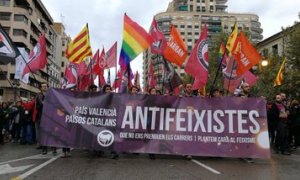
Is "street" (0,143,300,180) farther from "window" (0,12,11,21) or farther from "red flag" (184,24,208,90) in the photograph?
"window" (0,12,11,21)

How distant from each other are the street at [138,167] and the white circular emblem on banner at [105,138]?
0.40m

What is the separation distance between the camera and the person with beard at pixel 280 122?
12820 millimetres

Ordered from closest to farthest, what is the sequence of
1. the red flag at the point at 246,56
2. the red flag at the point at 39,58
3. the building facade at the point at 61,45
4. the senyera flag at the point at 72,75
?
the red flag at the point at 246,56 → the red flag at the point at 39,58 → the senyera flag at the point at 72,75 → the building facade at the point at 61,45

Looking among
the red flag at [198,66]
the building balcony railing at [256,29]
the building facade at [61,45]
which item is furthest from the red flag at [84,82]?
the building balcony railing at [256,29]

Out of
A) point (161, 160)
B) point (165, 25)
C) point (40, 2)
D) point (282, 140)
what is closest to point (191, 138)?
point (161, 160)

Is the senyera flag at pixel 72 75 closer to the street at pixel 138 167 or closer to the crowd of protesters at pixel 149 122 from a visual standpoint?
the crowd of protesters at pixel 149 122

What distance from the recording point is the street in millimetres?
8328

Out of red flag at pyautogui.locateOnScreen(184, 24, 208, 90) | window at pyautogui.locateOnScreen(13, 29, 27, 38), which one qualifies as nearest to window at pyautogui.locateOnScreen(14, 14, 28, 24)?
window at pyautogui.locateOnScreen(13, 29, 27, 38)

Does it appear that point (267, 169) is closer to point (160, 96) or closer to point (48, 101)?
point (160, 96)

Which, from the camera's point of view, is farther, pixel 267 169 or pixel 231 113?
pixel 231 113

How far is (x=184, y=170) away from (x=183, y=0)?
151801 mm

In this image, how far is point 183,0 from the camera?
513 ft

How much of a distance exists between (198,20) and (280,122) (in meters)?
134

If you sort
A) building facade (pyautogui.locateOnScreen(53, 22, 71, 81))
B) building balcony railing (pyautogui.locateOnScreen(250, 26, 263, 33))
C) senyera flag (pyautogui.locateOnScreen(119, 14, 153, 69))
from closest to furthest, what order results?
senyera flag (pyautogui.locateOnScreen(119, 14, 153, 69)), building facade (pyautogui.locateOnScreen(53, 22, 71, 81)), building balcony railing (pyautogui.locateOnScreen(250, 26, 263, 33))
